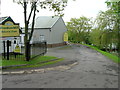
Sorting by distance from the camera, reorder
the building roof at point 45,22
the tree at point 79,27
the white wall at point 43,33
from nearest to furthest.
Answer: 1. the white wall at point 43,33
2. the building roof at point 45,22
3. the tree at point 79,27

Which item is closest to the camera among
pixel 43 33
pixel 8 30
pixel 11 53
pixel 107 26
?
pixel 8 30

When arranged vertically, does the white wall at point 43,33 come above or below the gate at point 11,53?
above

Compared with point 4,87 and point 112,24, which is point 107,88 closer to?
point 4,87

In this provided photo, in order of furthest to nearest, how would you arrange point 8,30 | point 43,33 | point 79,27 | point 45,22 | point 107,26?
point 79,27 < point 45,22 < point 43,33 < point 107,26 < point 8,30

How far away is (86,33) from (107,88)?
1624 inches

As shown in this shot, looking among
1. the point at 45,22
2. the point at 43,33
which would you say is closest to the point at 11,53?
the point at 43,33

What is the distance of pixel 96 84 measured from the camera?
245 inches

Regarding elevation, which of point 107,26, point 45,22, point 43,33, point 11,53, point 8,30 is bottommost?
point 11,53

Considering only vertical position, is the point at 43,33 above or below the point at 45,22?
below

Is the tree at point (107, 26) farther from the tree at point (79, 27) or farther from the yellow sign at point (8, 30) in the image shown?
the tree at point (79, 27)

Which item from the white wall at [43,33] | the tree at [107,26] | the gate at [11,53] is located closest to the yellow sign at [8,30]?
the gate at [11,53]

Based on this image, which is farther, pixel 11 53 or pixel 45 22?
pixel 45 22

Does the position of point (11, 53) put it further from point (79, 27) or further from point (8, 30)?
point (79, 27)

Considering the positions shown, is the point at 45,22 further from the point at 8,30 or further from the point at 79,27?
the point at 8,30
